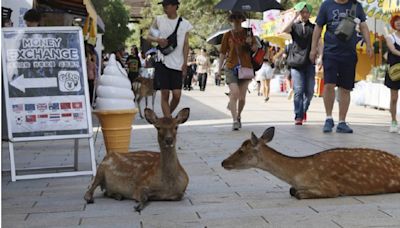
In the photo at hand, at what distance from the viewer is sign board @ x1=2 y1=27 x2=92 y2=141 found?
20.4 ft

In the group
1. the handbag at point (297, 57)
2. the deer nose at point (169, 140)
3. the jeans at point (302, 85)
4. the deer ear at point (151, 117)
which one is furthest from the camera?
the jeans at point (302, 85)

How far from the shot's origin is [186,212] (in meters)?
4.80

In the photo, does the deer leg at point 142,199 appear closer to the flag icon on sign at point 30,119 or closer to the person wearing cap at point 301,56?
the flag icon on sign at point 30,119

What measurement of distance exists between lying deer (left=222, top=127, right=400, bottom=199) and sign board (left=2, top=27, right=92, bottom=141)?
1866 mm

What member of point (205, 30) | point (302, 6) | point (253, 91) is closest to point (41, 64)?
point (302, 6)

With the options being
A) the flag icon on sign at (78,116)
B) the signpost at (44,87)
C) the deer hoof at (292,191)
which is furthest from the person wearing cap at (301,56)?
the deer hoof at (292,191)

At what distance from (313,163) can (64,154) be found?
13.3ft

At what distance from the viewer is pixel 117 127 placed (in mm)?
7180

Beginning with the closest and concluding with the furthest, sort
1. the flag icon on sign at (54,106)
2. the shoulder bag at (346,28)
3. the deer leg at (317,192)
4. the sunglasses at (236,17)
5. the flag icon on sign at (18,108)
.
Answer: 1. the deer leg at (317,192)
2. the flag icon on sign at (18,108)
3. the flag icon on sign at (54,106)
4. the shoulder bag at (346,28)
5. the sunglasses at (236,17)

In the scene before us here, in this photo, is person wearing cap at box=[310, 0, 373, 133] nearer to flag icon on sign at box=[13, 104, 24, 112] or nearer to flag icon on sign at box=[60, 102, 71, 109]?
flag icon on sign at box=[60, 102, 71, 109]

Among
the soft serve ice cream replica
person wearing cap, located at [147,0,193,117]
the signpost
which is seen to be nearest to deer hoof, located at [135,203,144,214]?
the signpost

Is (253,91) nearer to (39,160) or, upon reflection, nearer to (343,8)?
(343,8)

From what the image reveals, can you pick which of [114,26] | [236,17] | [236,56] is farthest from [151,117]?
[114,26]

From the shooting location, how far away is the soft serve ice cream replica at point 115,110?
23.3ft
